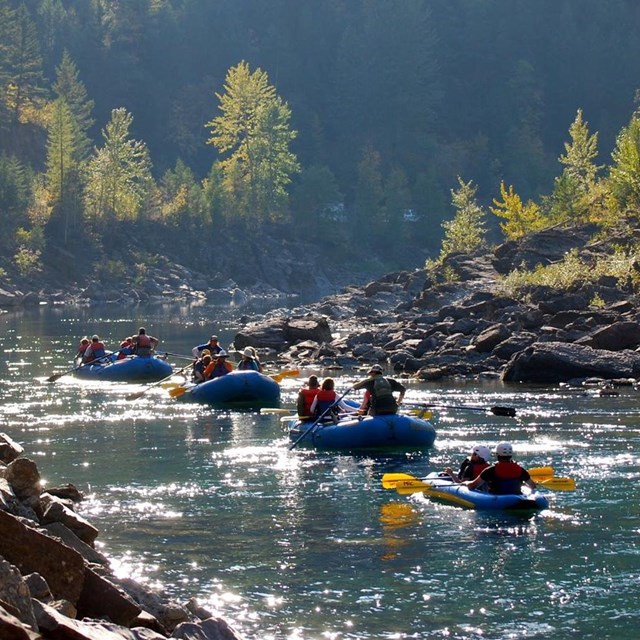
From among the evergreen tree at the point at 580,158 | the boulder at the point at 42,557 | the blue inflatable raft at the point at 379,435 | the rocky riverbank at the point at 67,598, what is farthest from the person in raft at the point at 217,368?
the evergreen tree at the point at 580,158

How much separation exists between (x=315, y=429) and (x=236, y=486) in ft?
15.3

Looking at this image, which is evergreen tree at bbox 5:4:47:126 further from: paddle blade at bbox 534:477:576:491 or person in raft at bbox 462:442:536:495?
person in raft at bbox 462:442:536:495

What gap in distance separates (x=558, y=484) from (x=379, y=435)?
5.27 meters

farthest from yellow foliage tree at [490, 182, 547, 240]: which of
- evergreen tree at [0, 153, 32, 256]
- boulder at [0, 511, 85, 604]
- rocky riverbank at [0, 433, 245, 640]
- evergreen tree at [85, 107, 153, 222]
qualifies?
boulder at [0, 511, 85, 604]

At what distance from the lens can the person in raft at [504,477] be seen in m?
19.4

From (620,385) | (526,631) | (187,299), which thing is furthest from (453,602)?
(187,299)

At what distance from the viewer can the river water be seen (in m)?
14.4

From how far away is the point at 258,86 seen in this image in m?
117

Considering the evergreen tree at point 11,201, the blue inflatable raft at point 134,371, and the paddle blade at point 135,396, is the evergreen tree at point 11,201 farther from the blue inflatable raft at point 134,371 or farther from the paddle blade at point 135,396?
the paddle blade at point 135,396

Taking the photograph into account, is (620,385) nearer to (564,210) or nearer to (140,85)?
(564,210)

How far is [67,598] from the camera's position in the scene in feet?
38.9

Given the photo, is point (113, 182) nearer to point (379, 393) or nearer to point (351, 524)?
point (379, 393)

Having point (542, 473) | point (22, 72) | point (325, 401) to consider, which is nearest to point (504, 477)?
point (542, 473)

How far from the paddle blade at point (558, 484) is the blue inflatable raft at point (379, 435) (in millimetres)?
4691
